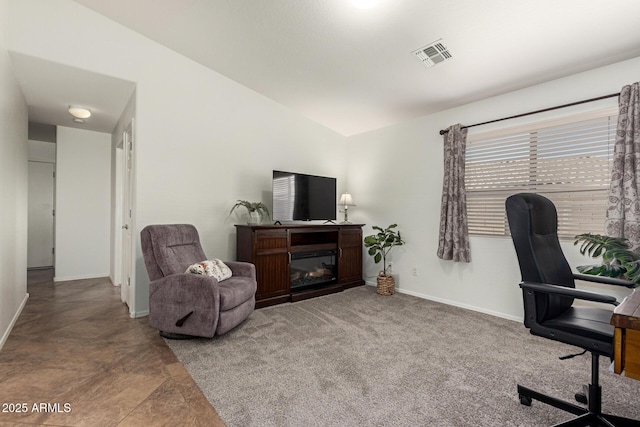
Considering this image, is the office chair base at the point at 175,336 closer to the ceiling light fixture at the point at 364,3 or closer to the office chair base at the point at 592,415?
the office chair base at the point at 592,415

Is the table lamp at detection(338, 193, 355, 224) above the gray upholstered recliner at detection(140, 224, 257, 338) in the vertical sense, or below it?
above

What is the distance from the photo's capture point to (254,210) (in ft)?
12.2

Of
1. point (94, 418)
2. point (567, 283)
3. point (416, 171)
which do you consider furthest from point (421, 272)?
point (94, 418)

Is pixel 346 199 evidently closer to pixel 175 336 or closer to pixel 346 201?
pixel 346 201

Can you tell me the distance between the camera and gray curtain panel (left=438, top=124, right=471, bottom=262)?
3508 millimetres

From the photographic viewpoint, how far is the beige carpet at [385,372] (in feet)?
5.34

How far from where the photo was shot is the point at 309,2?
238 centimetres

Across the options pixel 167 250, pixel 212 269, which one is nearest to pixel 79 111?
pixel 167 250

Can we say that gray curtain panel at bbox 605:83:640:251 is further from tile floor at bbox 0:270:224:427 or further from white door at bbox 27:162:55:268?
white door at bbox 27:162:55:268

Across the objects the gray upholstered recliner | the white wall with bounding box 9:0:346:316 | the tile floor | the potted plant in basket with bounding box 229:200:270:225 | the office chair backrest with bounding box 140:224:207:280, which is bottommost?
the tile floor

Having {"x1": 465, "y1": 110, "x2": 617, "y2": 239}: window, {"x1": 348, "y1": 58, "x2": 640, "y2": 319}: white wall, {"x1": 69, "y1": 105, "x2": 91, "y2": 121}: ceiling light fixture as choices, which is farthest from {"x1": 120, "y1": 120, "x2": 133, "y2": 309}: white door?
{"x1": 465, "y1": 110, "x2": 617, "y2": 239}: window

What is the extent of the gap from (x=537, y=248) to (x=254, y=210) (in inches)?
Result: 112

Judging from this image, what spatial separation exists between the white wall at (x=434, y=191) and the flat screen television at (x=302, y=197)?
737mm

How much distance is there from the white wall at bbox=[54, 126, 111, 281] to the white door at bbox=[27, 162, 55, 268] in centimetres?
147
